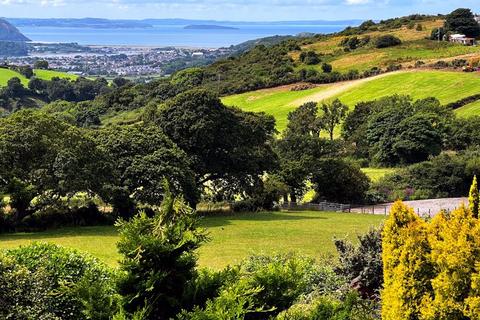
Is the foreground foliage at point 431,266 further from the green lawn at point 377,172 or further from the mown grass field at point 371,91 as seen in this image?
the mown grass field at point 371,91

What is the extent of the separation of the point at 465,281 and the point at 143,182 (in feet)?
72.5

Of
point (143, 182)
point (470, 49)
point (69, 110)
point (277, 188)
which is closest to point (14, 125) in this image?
point (143, 182)

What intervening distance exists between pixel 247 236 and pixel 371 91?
63379 mm

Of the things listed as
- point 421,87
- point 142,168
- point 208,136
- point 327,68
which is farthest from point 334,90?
point 142,168

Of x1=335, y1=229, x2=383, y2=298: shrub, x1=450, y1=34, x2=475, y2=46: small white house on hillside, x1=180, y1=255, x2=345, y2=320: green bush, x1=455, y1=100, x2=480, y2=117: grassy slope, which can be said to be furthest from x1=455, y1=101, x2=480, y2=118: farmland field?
x1=180, y1=255, x2=345, y2=320: green bush

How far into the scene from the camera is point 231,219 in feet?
113

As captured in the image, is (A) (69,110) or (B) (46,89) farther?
(B) (46,89)

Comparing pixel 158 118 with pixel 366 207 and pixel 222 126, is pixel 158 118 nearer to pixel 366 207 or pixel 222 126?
pixel 222 126

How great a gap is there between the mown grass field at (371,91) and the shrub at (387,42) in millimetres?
21079

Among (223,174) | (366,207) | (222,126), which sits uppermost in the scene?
(222,126)

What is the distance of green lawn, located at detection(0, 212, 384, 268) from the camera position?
25.3 meters

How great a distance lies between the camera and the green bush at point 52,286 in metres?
10.7

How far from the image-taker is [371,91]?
3460 inches

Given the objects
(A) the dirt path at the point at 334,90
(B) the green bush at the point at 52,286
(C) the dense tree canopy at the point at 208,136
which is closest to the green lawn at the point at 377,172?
(C) the dense tree canopy at the point at 208,136
